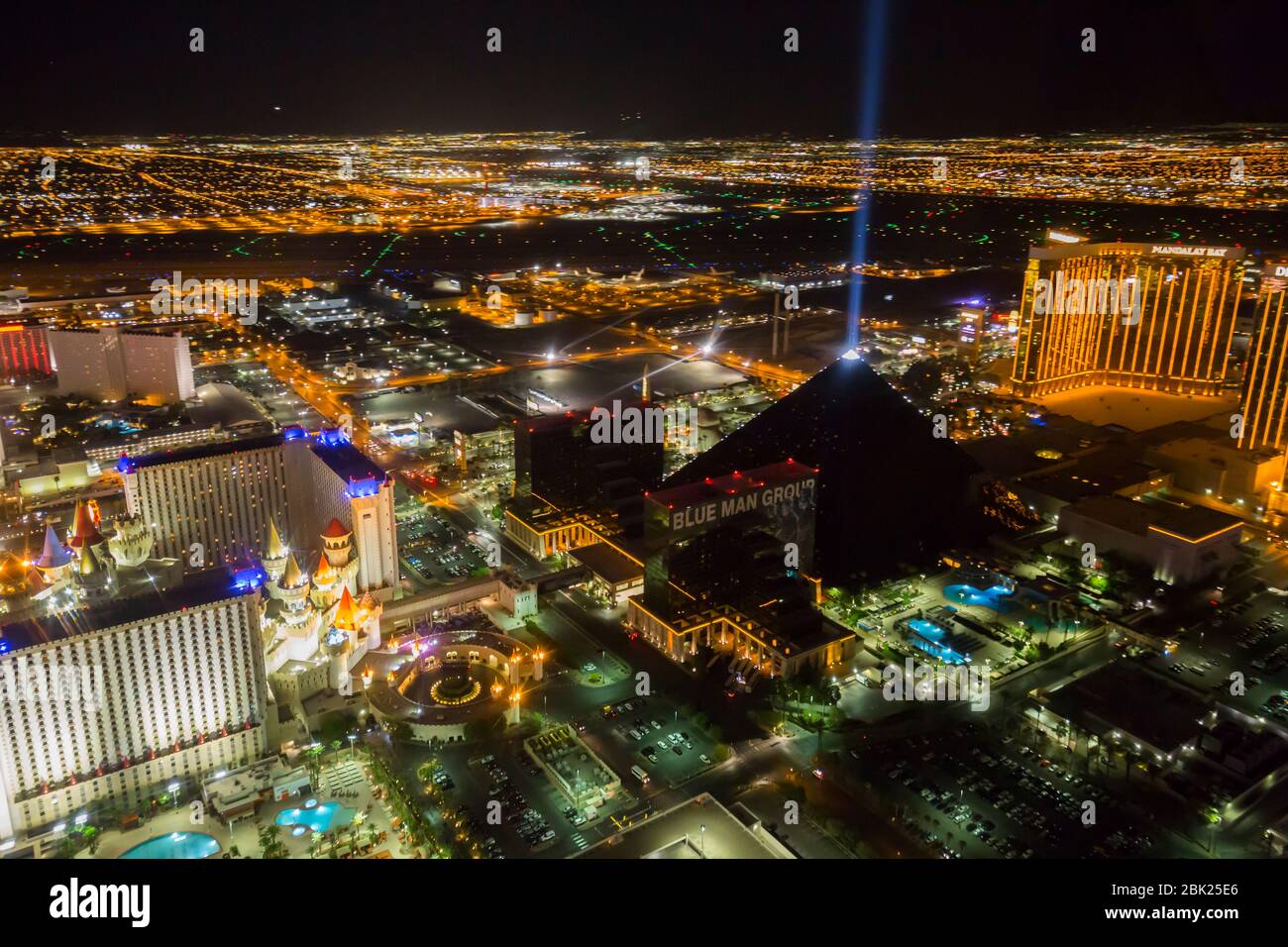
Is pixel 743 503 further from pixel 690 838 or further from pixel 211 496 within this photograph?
pixel 211 496

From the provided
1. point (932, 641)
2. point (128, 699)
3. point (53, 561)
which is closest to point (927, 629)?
point (932, 641)

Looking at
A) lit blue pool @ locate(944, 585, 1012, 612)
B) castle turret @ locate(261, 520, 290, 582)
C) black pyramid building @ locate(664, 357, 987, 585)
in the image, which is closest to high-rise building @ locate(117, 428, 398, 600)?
castle turret @ locate(261, 520, 290, 582)

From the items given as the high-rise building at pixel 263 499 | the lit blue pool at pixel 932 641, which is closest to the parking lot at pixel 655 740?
the lit blue pool at pixel 932 641
